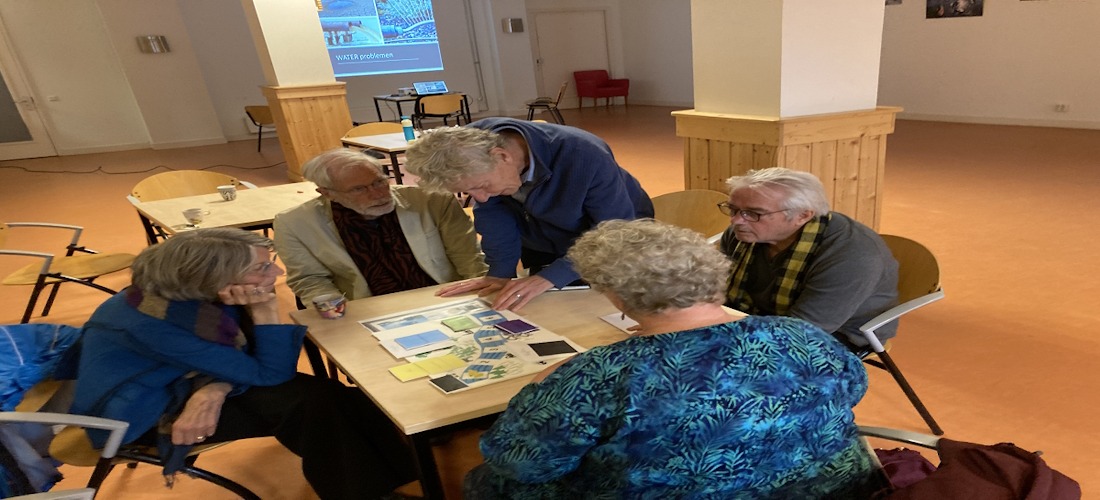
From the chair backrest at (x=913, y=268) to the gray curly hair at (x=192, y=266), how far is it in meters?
2.01

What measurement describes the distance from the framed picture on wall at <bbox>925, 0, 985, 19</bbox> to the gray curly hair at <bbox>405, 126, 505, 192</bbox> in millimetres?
7912

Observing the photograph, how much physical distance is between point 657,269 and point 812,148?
7.41 ft

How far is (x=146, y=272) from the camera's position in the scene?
1.56 metres

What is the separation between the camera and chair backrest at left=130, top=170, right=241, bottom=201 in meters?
3.71

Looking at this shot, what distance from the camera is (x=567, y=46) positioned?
42.2 ft

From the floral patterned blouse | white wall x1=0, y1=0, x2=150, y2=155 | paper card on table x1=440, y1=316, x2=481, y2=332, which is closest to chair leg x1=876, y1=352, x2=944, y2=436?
the floral patterned blouse

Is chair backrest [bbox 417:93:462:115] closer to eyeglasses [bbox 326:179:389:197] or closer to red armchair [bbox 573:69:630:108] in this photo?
red armchair [bbox 573:69:630:108]

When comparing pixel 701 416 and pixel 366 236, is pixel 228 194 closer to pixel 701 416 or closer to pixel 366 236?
pixel 366 236

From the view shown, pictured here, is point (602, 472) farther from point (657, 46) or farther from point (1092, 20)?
point (657, 46)

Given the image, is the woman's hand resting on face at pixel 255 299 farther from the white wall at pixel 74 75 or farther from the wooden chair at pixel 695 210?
the white wall at pixel 74 75

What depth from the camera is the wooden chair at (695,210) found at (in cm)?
229

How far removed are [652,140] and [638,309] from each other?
24.6ft

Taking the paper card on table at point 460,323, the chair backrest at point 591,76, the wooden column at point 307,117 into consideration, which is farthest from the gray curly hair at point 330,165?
the chair backrest at point 591,76

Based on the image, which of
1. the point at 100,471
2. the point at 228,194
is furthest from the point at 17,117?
the point at 100,471
